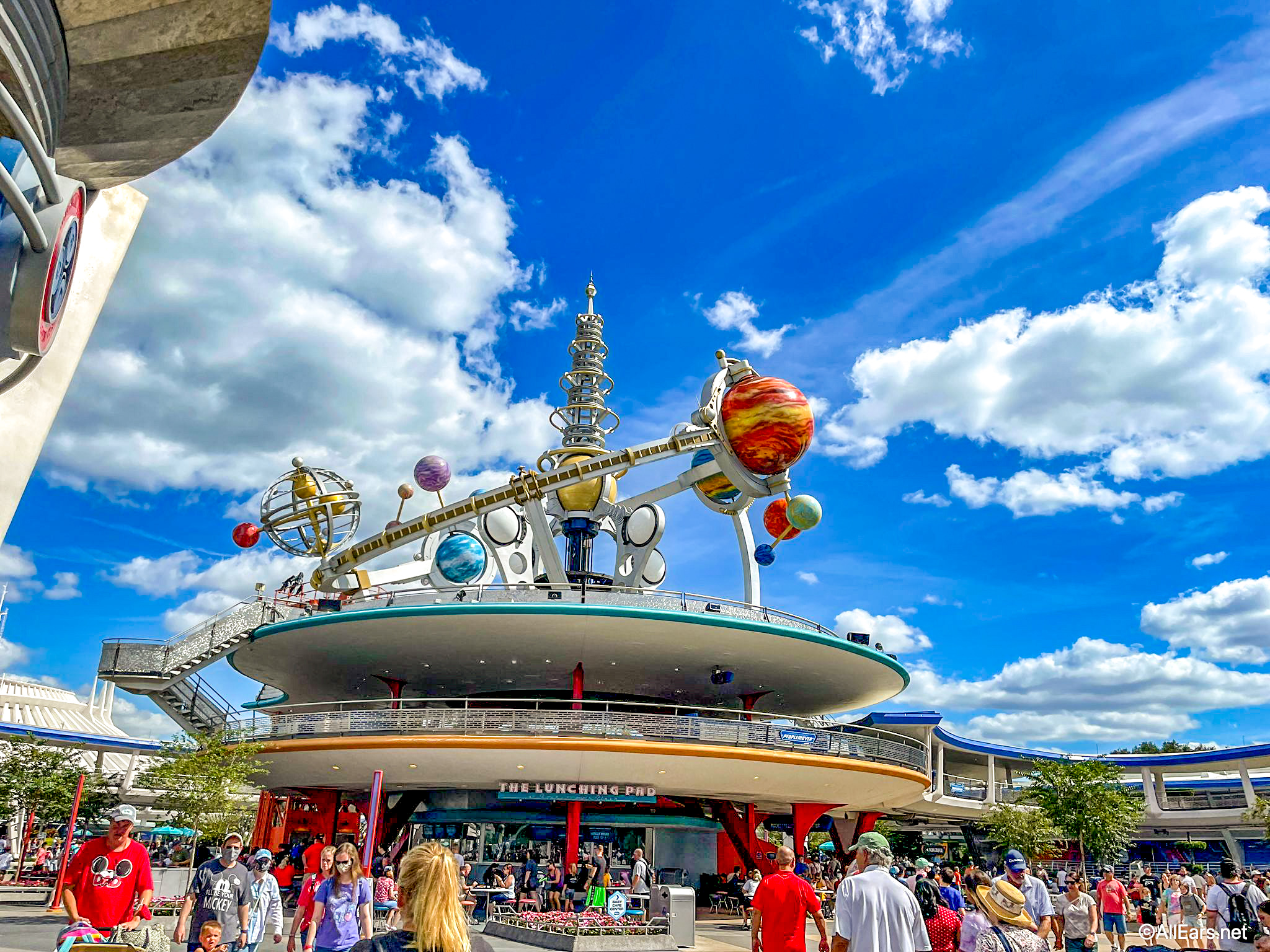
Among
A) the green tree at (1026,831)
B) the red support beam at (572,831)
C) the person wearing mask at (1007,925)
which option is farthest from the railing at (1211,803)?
the person wearing mask at (1007,925)

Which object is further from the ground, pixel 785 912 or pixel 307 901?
pixel 785 912

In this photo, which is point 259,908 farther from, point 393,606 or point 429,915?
point 393,606

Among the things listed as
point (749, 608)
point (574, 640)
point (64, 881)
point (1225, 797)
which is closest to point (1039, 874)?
point (749, 608)

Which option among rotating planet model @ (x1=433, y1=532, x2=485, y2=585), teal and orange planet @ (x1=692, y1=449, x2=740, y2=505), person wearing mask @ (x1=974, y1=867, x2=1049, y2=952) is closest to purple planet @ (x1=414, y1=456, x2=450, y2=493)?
rotating planet model @ (x1=433, y1=532, x2=485, y2=585)

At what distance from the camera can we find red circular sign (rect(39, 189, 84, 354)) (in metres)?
7.20

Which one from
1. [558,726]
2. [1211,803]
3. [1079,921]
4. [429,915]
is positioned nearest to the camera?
[429,915]

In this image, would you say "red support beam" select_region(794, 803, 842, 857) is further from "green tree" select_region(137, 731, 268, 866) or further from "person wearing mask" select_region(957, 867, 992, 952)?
"person wearing mask" select_region(957, 867, 992, 952)

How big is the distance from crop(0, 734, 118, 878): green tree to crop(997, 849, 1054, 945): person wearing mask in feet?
115

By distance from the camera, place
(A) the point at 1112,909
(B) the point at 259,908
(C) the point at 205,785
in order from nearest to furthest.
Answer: (B) the point at 259,908
(A) the point at 1112,909
(C) the point at 205,785

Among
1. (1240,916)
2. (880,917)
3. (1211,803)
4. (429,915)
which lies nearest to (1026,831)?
(1211,803)

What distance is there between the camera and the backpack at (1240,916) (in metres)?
10.4

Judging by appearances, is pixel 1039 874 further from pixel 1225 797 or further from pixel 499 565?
pixel 1225 797

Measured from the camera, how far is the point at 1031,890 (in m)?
→ 11.2

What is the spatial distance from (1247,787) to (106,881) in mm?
60123
